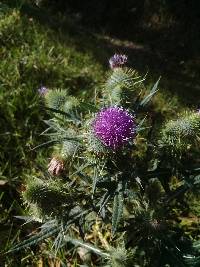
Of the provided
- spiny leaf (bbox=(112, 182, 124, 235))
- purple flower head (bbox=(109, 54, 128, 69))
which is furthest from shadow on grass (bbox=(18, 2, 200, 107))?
spiny leaf (bbox=(112, 182, 124, 235))

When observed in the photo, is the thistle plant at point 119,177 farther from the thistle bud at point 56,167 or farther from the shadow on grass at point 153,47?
the shadow on grass at point 153,47

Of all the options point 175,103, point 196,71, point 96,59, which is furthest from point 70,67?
point 196,71

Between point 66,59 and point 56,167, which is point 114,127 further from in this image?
point 66,59

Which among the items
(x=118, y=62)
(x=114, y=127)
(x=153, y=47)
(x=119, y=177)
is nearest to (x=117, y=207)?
(x=119, y=177)

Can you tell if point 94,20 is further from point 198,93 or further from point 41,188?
point 41,188

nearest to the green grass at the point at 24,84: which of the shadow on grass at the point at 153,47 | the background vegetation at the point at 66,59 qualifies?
the background vegetation at the point at 66,59

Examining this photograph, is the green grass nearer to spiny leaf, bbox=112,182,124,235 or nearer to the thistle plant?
the thistle plant
